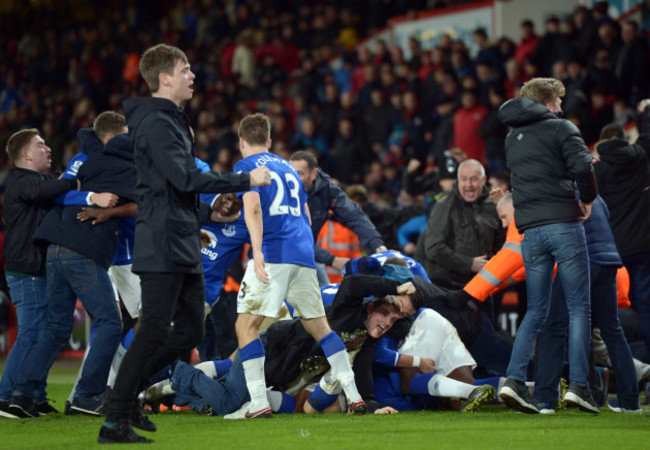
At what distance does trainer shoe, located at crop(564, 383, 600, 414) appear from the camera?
644cm

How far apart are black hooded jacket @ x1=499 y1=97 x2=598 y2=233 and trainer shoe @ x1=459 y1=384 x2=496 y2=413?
4.03 ft

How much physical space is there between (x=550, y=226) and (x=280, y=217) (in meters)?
1.87

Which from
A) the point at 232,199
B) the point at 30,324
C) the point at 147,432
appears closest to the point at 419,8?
the point at 232,199

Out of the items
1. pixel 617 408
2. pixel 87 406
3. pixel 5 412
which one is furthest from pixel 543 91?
pixel 5 412

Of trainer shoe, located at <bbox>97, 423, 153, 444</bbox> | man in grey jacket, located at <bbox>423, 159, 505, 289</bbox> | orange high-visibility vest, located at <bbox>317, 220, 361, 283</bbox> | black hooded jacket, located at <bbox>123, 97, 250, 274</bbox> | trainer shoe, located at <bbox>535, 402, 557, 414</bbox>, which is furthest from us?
orange high-visibility vest, located at <bbox>317, 220, 361, 283</bbox>

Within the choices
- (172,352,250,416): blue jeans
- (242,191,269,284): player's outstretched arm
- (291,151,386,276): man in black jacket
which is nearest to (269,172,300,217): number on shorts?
(242,191,269,284): player's outstretched arm

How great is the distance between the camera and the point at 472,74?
15.0 meters

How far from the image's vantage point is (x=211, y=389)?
23.4ft

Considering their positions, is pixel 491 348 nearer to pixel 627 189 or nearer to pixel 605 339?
pixel 605 339

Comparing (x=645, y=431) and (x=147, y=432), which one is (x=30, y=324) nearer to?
(x=147, y=432)

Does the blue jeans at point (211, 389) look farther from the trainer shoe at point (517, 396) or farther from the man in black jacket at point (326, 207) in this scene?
the man in black jacket at point (326, 207)

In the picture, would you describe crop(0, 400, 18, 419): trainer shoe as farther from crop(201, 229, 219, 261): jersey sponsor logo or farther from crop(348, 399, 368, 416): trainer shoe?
crop(348, 399, 368, 416): trainer shoe

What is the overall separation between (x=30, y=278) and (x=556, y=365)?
3967 mm

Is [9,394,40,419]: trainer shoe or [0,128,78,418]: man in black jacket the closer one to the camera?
[9,394,40,419]: trainer shoe
